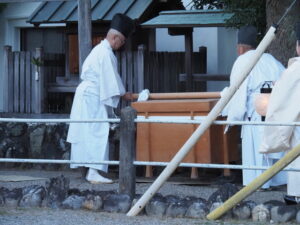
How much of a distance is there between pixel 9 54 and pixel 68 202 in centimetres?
463

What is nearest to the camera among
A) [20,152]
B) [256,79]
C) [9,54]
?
[256,79]

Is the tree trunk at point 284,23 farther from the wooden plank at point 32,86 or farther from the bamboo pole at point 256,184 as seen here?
the wooden plank at point 32,86

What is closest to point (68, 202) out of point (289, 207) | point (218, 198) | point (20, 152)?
point (218, 198)

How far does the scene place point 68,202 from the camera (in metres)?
8.25

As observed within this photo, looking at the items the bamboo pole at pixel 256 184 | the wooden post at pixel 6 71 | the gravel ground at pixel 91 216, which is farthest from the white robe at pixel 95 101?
the bamboo pole at pixel 256 184

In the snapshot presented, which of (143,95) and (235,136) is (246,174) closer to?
(235,136)

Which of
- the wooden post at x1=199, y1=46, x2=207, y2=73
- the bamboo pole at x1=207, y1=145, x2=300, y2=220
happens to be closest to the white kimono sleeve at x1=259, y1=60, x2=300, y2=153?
the bamboo pole at x1=207, y1=145, x2=300, y2=220

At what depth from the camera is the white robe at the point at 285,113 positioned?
769 cm

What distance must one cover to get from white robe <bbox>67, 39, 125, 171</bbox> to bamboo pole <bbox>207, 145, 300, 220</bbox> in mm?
2768

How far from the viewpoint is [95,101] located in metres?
10.1

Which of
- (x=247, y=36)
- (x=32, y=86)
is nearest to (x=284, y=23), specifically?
(x=247, y=36)

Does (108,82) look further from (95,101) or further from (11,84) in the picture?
(11,84)

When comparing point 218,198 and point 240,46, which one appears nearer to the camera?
point 218,198

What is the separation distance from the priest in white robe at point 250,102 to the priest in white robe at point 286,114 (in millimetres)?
1362
